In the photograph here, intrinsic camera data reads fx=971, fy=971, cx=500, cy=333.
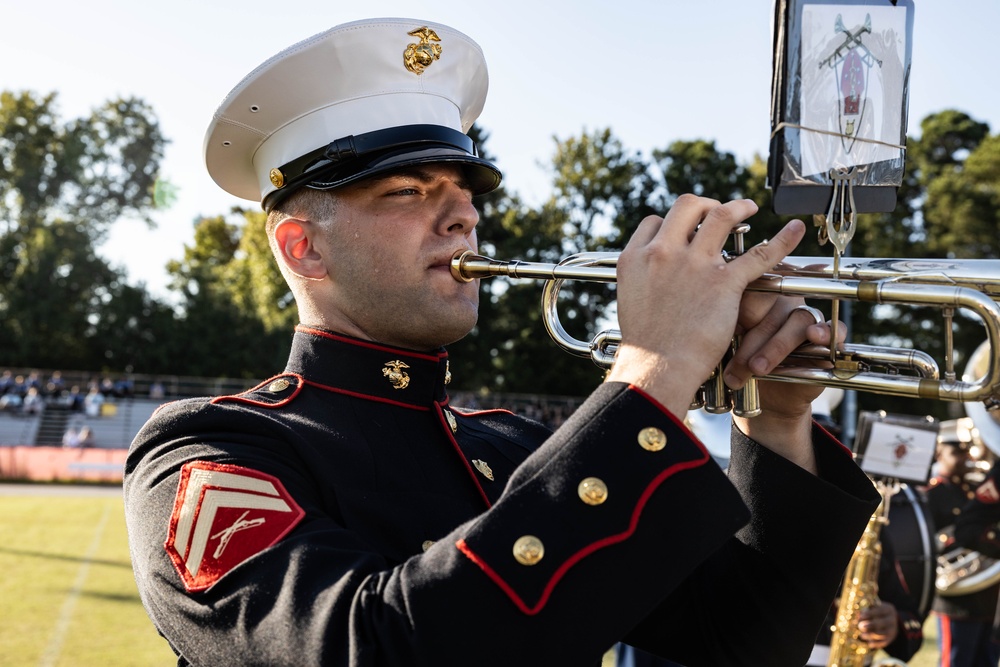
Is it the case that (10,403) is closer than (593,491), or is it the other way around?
(593,491)

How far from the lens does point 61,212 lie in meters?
50.1

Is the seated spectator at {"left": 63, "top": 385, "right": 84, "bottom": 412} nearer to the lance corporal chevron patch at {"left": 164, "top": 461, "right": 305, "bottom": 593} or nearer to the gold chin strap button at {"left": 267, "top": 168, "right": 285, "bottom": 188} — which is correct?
the gold chin strap button at {"left": 267, "top": 168, "right": 285, "bottom": 188}

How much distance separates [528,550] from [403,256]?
2.93 ft

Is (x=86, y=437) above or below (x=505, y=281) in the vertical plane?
below

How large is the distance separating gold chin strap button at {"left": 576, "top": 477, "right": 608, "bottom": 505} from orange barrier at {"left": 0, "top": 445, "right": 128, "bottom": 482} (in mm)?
24243

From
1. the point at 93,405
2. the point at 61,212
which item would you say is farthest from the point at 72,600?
the point at 61,212

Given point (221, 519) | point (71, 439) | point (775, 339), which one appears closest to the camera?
point (221, 519)

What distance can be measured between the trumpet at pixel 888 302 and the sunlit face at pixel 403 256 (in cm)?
61

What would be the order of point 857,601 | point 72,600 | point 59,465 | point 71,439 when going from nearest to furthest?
point 857,601
point 72,600
point 59,465
point 71,439

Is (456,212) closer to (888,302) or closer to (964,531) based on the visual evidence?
(888,302)

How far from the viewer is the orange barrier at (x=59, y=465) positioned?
23.8 m

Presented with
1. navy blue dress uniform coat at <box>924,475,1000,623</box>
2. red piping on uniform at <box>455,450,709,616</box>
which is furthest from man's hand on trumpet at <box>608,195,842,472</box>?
navy blue dress uniform coat at <box>924,475,1000,623</box>

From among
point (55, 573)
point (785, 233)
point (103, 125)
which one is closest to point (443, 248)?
point (785, 233)

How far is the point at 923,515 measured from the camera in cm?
699
